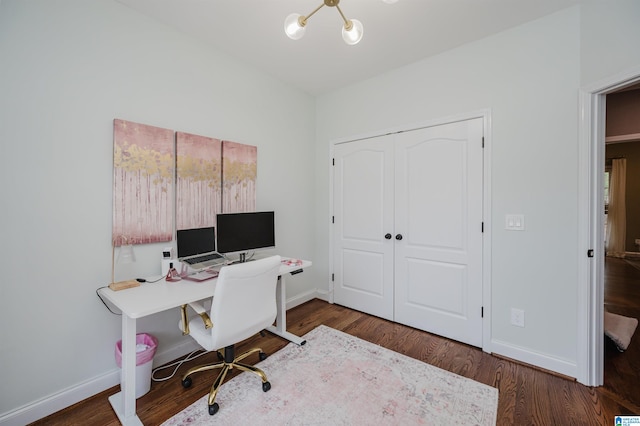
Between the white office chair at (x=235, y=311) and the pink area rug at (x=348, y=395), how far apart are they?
0.13 m

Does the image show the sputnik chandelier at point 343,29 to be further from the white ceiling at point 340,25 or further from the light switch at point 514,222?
the light switch at point 514,222

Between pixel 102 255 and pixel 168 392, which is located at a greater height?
pixel 102 255

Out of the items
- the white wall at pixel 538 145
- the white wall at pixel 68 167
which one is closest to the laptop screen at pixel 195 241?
the white wall at pixel 68 167

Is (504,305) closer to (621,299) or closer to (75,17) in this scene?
(621,299)

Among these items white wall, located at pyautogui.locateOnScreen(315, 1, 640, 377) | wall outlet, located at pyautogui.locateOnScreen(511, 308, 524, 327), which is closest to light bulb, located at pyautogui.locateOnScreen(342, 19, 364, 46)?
white wall, located at pyautogui.locateOnScreen(315, 1, 640, 377)

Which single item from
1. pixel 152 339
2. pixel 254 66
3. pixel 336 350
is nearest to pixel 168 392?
pixel 152 339

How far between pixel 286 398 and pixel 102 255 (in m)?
1.62

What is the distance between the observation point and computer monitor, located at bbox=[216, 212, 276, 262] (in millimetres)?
2307

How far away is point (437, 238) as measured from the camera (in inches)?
102

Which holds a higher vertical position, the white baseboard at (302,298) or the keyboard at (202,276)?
the keyboard at (202,276)

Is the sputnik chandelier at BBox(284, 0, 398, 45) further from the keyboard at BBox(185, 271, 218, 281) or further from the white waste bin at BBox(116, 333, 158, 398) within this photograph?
the white waste bin at BBox(116, 333, 158, 398)

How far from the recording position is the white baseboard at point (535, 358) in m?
1.96

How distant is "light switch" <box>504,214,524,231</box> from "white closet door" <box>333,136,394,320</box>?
105cm

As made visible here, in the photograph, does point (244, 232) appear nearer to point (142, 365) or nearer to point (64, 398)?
point (142, 365)
